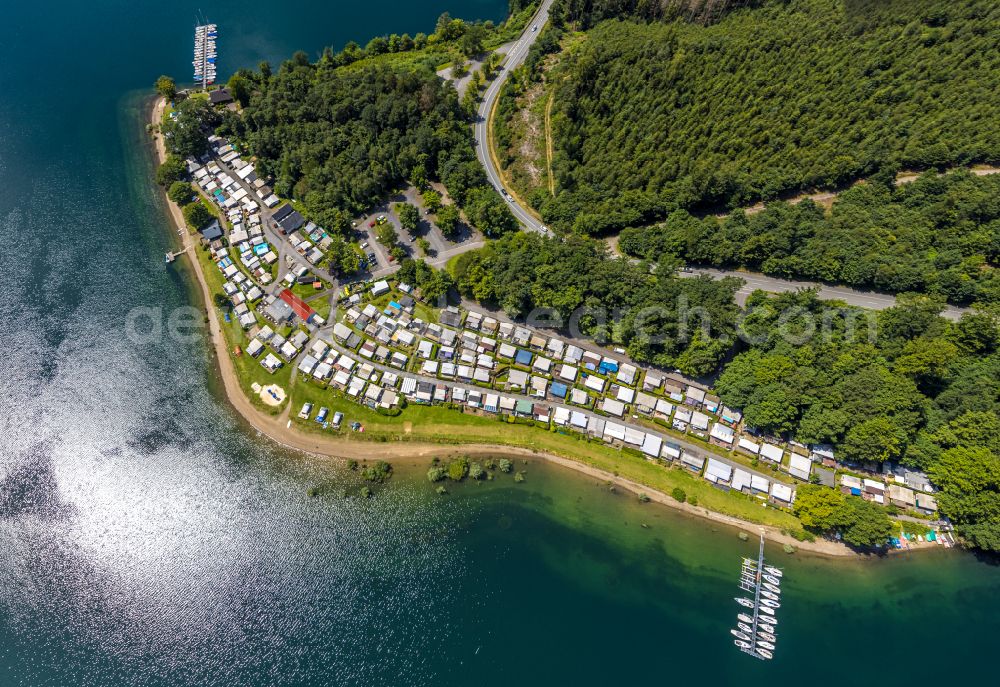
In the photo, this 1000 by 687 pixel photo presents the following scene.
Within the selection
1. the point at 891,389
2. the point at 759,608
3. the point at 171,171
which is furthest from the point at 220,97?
the point at 759,608

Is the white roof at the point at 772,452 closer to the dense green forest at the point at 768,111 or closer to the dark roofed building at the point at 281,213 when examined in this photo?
the dense green forest at the point at 768,111

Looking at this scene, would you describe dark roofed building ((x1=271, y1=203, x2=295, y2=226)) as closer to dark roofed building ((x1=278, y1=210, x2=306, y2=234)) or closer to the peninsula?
dark roofed building ((x1=278, y1=210, x2=306, y2=234))

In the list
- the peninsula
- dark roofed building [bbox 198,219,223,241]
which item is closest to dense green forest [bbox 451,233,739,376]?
the peninsula

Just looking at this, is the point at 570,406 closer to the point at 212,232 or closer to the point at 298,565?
the point at 298,565

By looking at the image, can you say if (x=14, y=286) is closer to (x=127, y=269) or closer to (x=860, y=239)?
(x=127, y=269)

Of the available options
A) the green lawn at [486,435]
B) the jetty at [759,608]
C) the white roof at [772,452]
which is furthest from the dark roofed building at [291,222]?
the jetty at [759,608]
